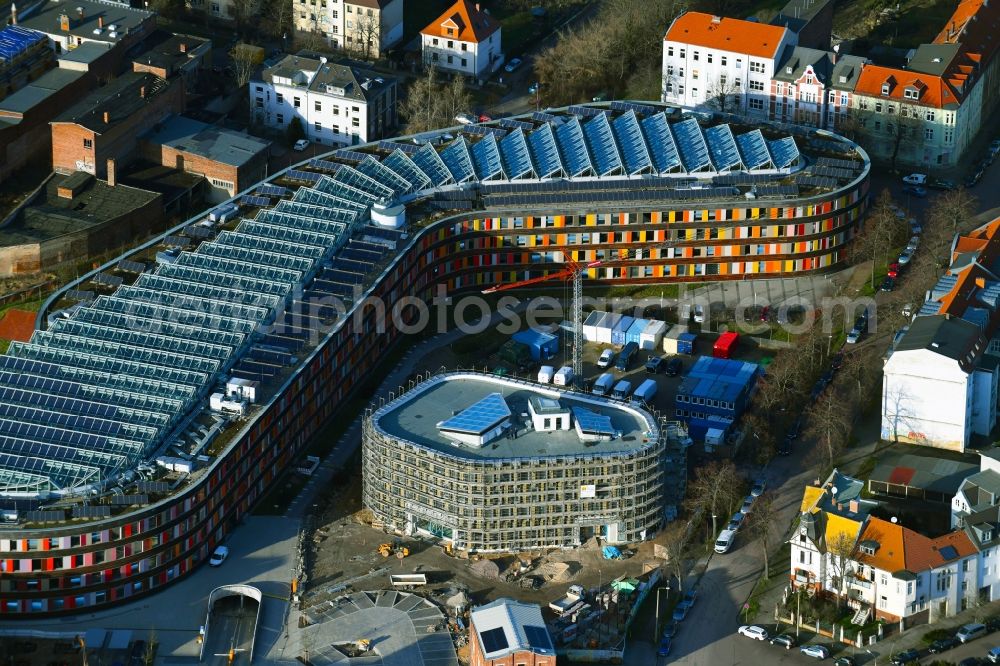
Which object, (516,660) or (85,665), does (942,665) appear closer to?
(516,660)

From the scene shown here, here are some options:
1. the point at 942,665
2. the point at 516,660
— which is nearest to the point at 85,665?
the point at 516,660
